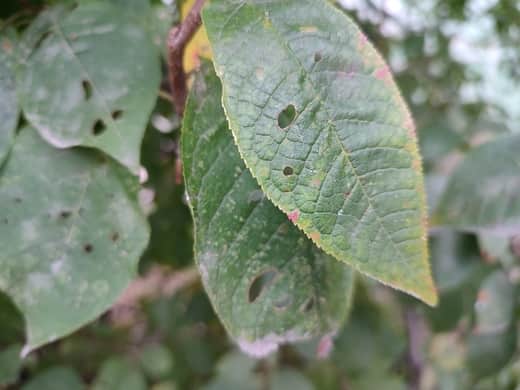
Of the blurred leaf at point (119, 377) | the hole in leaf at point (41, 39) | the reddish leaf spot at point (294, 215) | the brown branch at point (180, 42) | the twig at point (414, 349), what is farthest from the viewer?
the twig at point (414, 349)

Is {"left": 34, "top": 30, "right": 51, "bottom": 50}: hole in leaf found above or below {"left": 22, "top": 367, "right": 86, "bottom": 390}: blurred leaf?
above

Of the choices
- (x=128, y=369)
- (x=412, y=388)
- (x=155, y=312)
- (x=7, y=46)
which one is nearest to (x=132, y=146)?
(x=7, y=46)

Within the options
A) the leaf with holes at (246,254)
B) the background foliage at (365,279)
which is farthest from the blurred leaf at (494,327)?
the leaf with holes at (246,254)

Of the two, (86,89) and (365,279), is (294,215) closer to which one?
(86,89)

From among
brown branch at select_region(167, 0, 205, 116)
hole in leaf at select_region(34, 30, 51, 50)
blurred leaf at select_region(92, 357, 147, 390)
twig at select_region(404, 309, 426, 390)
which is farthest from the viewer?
twig at select_region(404, 309, 426, 390)

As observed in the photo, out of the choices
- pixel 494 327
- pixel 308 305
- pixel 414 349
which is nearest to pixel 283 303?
pixel 308 305

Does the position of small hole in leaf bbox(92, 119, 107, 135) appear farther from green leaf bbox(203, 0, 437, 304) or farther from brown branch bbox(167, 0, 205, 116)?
green leaf bbox(203, 0, 437, 304)

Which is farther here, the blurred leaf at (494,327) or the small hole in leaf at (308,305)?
the blurred leaf at (494,327)

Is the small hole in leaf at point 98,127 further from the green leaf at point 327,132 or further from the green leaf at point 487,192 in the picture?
the green leaf at point 487,192

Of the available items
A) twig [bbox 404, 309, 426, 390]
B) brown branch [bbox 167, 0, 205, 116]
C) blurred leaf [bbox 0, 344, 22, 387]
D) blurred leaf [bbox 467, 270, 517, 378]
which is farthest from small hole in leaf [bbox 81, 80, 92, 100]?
twig [bbox 404, 309, 426, 390]
